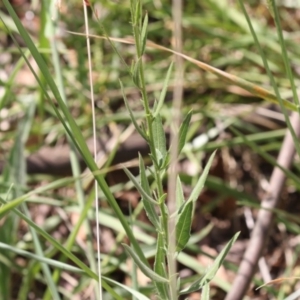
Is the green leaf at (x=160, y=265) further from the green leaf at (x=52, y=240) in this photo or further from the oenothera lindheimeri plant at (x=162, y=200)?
the green leaf at (x=52, y=240)

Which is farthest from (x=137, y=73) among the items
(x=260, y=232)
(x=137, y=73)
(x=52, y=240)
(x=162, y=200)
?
(x=260, y=232)

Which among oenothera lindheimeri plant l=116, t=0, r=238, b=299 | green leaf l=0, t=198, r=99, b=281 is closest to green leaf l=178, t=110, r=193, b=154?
oenothera lindheimeri plant l=116, t=0, r=238, b=299

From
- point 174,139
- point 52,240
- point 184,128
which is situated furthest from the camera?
point 52,240

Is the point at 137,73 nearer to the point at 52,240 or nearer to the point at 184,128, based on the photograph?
the point at 184,128

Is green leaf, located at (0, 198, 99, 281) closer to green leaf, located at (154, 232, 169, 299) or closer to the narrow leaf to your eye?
green leaf, located at (154, 232, 169, 299)

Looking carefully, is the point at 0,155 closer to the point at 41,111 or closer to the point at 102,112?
the point at 41,111

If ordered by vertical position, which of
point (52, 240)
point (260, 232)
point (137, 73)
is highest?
point (137, 73)

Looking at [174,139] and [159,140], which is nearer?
[174,139]

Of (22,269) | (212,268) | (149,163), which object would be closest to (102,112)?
(149,163)
